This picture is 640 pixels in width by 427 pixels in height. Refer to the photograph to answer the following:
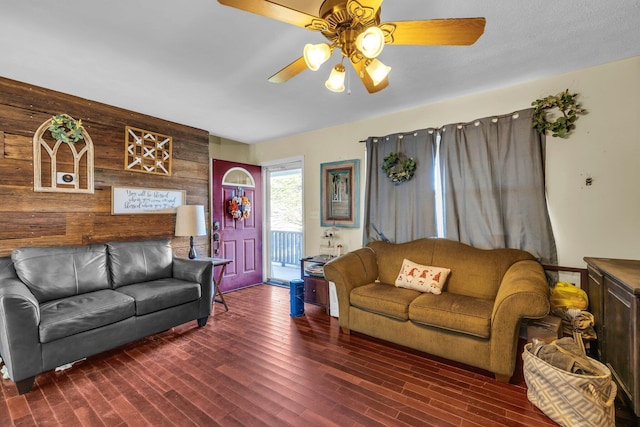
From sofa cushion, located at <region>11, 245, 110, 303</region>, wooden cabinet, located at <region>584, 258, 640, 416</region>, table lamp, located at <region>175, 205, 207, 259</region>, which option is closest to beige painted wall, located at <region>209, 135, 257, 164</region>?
table lamp, located at <region>175, 205, 207, 259</region>

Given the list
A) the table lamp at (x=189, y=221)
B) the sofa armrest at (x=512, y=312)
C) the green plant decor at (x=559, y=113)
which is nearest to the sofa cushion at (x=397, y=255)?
the sofa armrest at (x=512, y=312)

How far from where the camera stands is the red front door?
4.43m

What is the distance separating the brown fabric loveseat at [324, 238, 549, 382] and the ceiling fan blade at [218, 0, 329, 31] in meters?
2.14

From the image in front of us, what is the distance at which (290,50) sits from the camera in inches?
86.5

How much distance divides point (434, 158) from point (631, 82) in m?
1.61

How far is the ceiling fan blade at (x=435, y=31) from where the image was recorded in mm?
1305

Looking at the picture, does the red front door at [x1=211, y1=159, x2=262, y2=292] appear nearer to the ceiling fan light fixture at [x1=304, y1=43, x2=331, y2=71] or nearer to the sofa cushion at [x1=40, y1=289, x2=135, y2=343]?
the sofa cushion at [x1=40, y1=289, x2=135, y2=343]

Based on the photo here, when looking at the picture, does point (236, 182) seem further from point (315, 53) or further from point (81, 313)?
point (315, 53)

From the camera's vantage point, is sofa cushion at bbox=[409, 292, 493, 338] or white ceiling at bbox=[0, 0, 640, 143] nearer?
white ceiling at bbox=[0, 0, 640, 143]

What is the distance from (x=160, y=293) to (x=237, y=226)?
6.51ft

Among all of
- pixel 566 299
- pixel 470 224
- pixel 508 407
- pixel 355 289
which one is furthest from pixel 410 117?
pixel 508 407

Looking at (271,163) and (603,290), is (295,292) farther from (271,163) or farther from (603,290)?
(603,290)

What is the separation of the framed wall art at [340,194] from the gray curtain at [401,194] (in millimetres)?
244

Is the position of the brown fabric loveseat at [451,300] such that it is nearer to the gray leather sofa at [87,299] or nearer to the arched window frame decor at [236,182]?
the gray leather sofa at [87,299]
